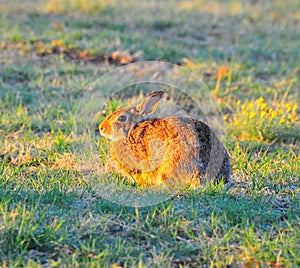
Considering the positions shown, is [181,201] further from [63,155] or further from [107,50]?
[107,50]

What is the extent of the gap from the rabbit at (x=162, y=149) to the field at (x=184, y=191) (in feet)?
0.49

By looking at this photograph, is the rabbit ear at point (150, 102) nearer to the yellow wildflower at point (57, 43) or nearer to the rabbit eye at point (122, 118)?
the rabbit eye at point (122, 118)

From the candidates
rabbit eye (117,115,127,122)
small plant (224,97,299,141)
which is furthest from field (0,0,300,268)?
rabbit eye (117,115,127,122)

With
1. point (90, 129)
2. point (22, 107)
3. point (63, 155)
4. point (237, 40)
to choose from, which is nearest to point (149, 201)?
point (63, 155)

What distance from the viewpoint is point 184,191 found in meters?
4.34

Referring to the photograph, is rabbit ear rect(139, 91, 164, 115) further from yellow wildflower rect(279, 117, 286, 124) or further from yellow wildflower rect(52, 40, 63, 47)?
yellow wildflower rect(52, 40, 63, 47)

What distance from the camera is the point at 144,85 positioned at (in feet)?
24.6

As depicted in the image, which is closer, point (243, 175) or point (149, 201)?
point (149, 201)

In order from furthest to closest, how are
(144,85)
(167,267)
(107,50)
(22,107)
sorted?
(107,50) → (144,85) → (22,107) → (167,267)

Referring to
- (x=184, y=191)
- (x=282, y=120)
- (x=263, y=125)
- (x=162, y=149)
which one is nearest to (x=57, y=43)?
(x=263, y=125)

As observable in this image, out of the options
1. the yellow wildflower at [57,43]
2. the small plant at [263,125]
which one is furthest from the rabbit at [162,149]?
the yellow wildflower at [57,43]

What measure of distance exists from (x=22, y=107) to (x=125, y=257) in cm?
361

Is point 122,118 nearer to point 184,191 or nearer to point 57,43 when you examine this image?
point 184,191

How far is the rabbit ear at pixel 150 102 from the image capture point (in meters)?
4.55
